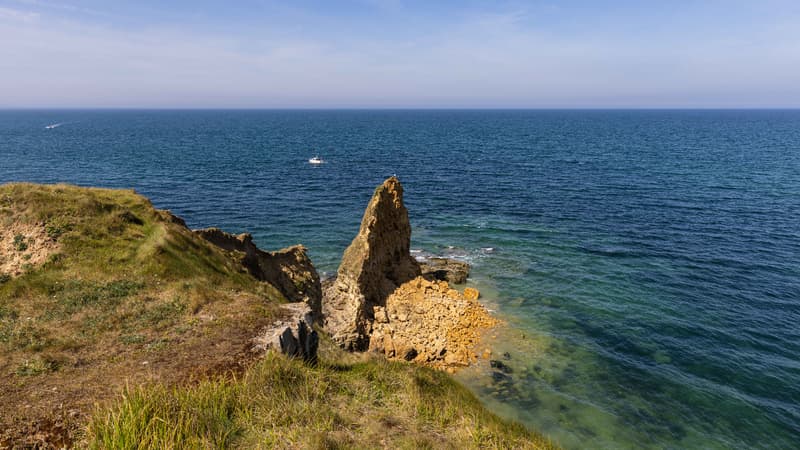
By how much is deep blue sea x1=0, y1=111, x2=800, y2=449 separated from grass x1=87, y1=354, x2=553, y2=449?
548 inches

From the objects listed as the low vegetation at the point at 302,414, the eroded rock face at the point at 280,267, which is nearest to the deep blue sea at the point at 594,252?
the eroded rock face at the point at 280,267

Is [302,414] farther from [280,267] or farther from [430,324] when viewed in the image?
[430,324]

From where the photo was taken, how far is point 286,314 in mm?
19750

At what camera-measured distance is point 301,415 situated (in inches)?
509

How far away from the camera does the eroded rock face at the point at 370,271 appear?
108ft

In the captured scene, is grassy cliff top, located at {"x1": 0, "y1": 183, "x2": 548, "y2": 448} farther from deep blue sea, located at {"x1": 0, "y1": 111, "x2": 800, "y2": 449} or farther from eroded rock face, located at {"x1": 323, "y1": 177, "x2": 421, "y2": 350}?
deep blue sea, located at {"x1": 0, "y1": 111, "x2": 800, "y2": 449}

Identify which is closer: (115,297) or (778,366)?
(115,297)

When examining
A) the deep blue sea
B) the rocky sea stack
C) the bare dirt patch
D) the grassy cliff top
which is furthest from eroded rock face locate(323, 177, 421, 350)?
the bare dirt patch

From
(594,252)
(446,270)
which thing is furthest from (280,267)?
(594,252)

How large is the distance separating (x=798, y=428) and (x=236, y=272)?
35.4 m

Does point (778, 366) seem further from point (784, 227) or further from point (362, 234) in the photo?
point (784, 227)

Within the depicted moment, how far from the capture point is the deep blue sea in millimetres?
27031

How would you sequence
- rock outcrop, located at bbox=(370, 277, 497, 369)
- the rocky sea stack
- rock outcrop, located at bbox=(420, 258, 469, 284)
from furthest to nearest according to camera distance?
1. rock outcrop, located at bbox=(420, 258, 469, 284)
2. the rocky sea stack
3. rock outcrop, located at bbox=(370, 277, 497, 369)

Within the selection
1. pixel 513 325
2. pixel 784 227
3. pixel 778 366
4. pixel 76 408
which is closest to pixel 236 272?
pixel 76 408
